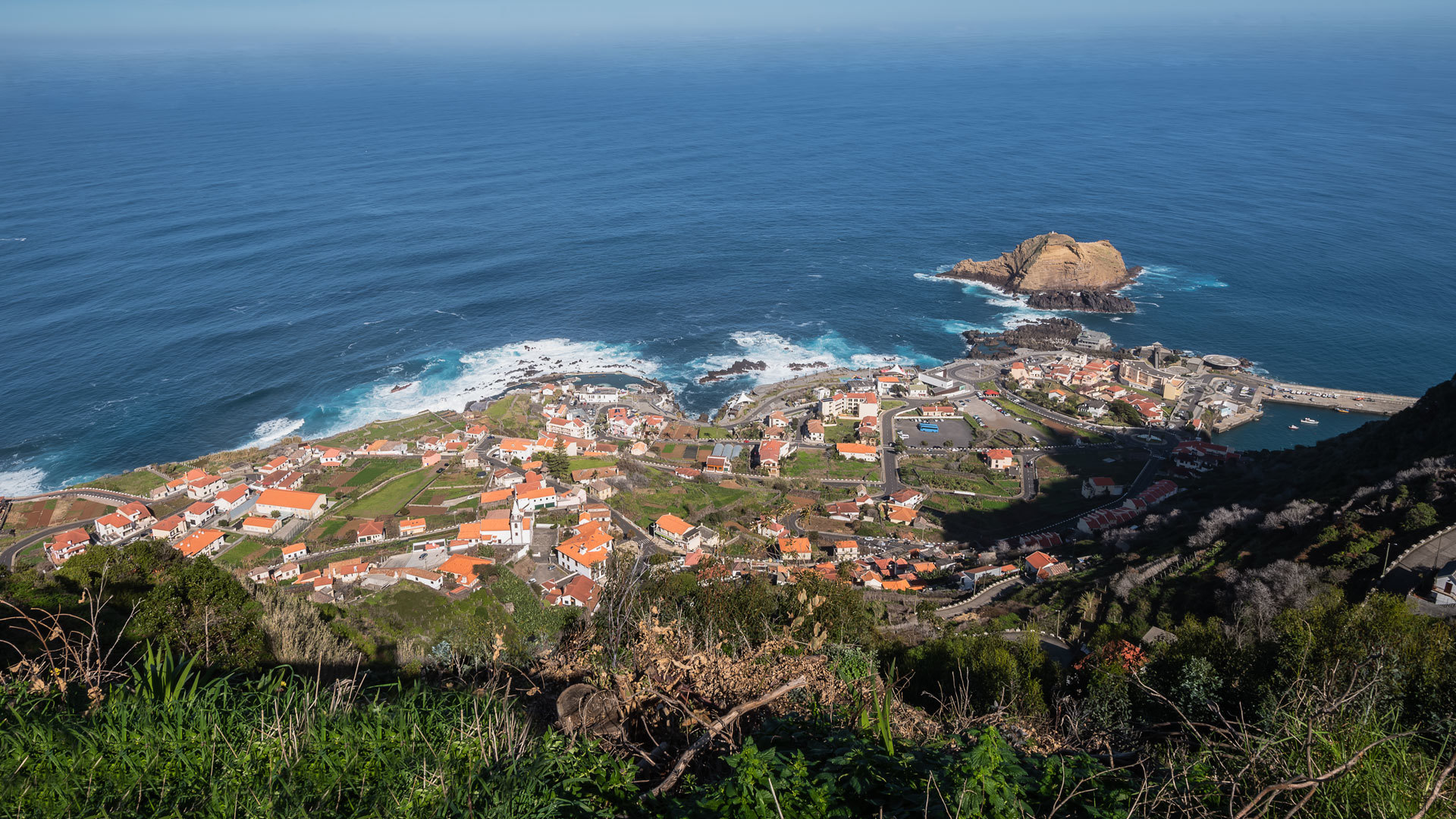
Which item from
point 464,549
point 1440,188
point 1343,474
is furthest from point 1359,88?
point 464,549

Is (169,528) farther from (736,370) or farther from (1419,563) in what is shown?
(1419,563)

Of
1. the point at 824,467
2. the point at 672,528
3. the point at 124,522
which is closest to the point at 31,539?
the point at 124,522

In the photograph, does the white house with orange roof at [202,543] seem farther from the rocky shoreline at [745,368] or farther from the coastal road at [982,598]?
the coastal road at [982,598]

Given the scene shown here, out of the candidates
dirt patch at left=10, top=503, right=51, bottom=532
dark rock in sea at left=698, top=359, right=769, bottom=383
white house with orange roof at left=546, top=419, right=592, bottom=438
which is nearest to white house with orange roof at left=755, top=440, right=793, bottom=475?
dark rock in sea at left=698, top=359, right=769, bottom=383

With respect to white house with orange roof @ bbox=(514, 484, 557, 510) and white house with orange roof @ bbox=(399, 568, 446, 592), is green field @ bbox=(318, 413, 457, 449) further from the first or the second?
white house with orange roof @ bbox=(399, 568, 446, 592)

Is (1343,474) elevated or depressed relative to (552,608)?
elevated

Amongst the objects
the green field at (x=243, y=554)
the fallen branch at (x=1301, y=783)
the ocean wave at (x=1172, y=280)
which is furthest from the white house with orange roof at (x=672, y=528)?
the ocean wave at (x=1172, y=280)

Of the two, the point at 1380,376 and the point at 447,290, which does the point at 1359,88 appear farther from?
the point at 447,290
